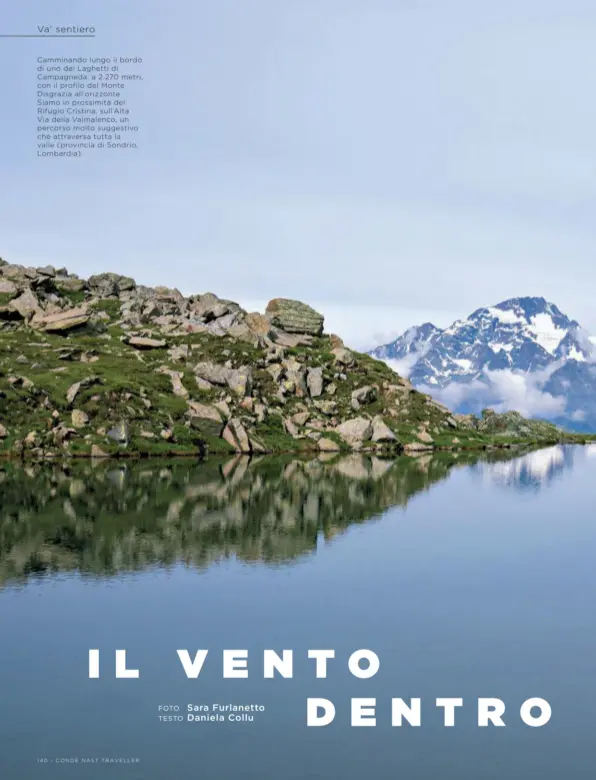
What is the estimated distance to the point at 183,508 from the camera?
8781 cm

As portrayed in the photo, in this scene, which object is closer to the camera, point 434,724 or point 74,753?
point 74,753

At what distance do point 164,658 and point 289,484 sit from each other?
67.9m

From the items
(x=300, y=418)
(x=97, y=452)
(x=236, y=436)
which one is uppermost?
(x=300, y=418)

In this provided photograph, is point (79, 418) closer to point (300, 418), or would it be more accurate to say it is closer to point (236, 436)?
point (236, 436)

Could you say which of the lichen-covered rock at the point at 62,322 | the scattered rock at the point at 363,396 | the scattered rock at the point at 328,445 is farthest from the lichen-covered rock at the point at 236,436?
the lichen-covered rock at the point at 62,322

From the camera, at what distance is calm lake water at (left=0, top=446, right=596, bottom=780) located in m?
31.3

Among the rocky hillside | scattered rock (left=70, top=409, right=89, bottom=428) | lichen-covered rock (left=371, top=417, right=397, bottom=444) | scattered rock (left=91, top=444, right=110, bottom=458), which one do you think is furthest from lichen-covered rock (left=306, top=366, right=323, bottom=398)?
scattered rock (left=91, top=444, right=110, bottom=458)

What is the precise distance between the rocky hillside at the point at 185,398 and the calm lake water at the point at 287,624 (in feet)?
121

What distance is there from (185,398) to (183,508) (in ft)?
231

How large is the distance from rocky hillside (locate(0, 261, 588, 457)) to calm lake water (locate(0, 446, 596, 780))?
37.0m

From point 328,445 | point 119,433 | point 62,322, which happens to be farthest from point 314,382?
point 62,322

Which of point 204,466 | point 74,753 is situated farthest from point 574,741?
point 204,466

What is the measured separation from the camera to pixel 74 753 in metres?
30.8

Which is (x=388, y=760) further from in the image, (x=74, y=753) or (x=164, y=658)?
(x=164, y=658)
